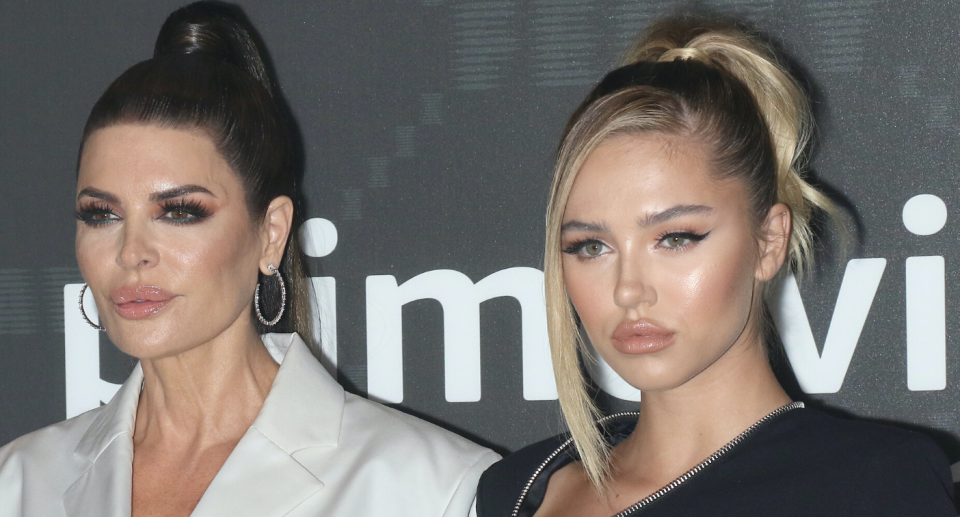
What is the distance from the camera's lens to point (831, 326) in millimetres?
2162

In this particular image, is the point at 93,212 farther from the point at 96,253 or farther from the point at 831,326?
the point at 831,326

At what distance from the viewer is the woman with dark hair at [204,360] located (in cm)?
183

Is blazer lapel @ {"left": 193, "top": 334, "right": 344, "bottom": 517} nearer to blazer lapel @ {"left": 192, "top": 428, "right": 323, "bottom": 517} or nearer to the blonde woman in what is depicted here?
blazer lapel @ {"left": 192, "top": 428, "right": 323, "bottom": 517}

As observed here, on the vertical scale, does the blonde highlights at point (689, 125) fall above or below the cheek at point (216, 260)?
above

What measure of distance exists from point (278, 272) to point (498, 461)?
58 centimetres

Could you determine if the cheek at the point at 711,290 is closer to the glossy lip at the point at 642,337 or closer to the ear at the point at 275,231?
the glossy lip at the point at 642,337

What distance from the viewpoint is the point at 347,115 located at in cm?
233

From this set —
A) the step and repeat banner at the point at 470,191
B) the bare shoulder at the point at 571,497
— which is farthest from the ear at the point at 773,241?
the step and repeat banner at the point at 470,191

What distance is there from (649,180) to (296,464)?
2.72 ft

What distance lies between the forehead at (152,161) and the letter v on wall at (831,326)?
1185mm

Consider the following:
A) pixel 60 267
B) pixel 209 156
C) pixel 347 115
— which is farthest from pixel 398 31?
pixel 60 267

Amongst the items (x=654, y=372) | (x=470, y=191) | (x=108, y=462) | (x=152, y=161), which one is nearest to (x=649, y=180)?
(x=654, y=372)

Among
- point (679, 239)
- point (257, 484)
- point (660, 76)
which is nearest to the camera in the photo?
point (679, 239)

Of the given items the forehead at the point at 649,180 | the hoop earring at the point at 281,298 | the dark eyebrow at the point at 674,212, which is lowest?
the hoop earring at the point at 281,298
